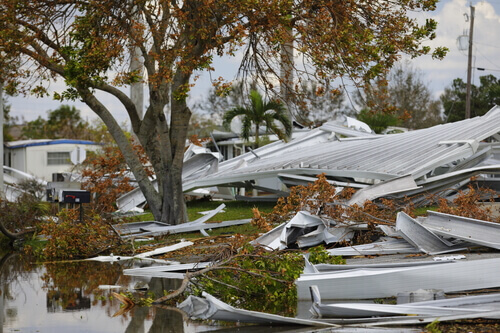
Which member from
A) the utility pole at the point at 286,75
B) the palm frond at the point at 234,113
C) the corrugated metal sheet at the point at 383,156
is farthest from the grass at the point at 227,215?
the palm frond at the point at 234,113

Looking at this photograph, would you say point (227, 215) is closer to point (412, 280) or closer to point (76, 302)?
point (76, 302)

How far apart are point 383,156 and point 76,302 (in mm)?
11778

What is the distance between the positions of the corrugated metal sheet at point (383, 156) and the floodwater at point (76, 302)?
7504mm

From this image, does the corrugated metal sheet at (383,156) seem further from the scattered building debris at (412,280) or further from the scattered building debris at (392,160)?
the scattered building debris at (412,280)

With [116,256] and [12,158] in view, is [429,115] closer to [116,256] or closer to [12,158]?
[12,158]

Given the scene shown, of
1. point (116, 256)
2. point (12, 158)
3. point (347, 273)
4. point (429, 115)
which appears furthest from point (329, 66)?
point (429, 115)

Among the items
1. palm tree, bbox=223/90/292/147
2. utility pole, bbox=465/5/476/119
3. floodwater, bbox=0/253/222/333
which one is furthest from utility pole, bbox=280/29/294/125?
utility pole, bbox=465/5/476/119

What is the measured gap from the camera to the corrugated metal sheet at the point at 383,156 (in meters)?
17.2

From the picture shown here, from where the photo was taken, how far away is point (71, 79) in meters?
14.5

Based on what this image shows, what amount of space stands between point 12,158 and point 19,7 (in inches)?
1005

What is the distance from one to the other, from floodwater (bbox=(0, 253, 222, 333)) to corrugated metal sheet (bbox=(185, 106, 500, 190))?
24.6 feet

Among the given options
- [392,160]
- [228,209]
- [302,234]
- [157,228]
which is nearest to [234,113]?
[228,209]

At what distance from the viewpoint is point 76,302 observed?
338 inches

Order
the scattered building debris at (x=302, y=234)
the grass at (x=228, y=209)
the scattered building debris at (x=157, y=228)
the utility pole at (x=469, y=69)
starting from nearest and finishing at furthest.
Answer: the scattered building debris at (x=302, y=234) → the scattered building debris at (x=157, y=228) → the grass at (x=228, y=209) → the utility pole at (x=469, y=69)
